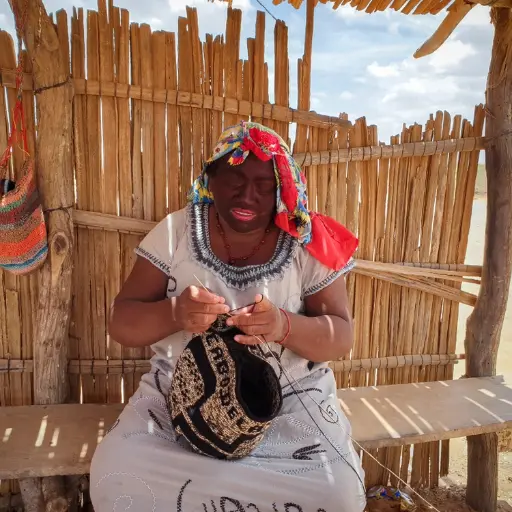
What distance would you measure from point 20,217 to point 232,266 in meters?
0.99

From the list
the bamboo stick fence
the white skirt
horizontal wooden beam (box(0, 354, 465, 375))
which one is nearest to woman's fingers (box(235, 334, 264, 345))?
the white skirt

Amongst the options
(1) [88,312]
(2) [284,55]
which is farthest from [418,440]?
(2) [284,55]

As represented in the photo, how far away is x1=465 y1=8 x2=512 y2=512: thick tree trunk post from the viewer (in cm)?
288

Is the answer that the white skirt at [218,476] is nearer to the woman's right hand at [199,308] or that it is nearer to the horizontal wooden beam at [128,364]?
the woman's right hand at [199,308]

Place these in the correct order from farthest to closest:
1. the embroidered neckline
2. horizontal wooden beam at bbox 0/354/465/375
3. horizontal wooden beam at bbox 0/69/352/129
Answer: horizontal wooden beam at bbox 0/354/465/375, horizontal wooden beam at bbox 0/69/352/129, the embroidered neckline

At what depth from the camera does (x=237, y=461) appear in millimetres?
1765

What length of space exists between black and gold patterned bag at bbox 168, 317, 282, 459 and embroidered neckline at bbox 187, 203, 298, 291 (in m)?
0.35

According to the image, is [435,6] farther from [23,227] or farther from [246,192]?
[23,227]

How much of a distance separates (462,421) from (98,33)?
2622mm

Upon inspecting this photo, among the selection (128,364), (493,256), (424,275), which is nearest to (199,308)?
(128,364)

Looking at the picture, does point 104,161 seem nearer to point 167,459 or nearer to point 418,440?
point 167,459

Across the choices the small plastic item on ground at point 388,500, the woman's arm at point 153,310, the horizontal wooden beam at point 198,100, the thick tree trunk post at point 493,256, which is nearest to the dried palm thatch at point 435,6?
the thick tree trunk post at point 493,256

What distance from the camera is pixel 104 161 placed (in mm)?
2582

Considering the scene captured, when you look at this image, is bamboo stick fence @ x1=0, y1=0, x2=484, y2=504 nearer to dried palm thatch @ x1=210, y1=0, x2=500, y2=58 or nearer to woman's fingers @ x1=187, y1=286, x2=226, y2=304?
dried palm thatch @ x1=210, y1=0, x2=500, y2=58
